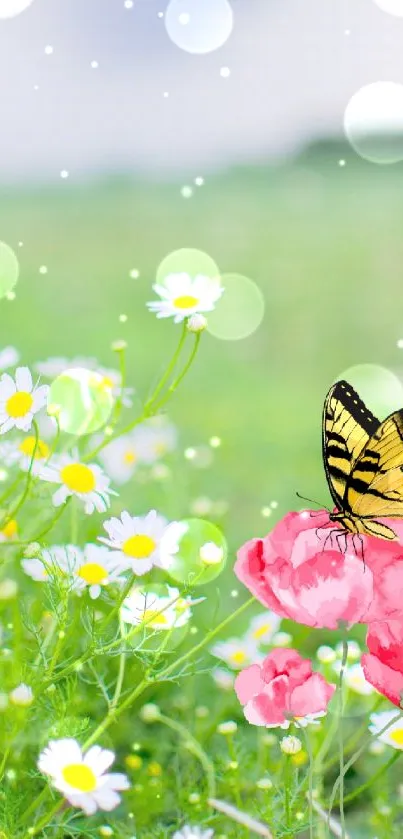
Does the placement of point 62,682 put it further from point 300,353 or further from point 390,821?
point 300,353

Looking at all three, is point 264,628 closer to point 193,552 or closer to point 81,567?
point 193,552

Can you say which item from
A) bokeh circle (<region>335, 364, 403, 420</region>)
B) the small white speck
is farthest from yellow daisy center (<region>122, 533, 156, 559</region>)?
the small white speck

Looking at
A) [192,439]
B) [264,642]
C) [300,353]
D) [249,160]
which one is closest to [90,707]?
[264,642]

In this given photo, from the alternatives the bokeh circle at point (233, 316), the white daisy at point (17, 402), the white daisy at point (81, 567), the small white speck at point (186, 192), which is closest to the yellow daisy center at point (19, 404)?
the white daisy at point (17, 402)

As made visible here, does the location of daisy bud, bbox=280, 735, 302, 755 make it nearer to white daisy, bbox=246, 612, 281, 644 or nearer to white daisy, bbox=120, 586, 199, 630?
white daisy, bbox=120, 586, 199, 630

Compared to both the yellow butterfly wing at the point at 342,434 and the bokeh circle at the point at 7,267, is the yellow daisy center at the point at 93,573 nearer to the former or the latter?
the yellow butterfly wing at the point at 342,434

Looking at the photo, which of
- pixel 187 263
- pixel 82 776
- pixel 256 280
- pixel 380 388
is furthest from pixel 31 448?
pixel 256 280
